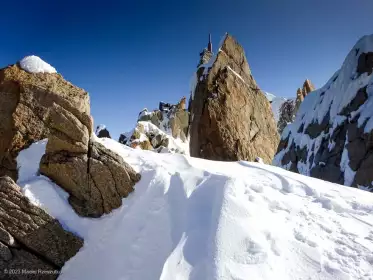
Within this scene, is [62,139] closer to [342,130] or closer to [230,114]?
[342,130]

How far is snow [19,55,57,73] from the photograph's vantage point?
24.1 ft

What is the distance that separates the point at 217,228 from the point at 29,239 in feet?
11.8

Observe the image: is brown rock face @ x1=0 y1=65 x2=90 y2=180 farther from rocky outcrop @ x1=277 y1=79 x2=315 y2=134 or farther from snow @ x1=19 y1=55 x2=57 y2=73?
rocky outcrop @ x1=277 y1=79 x2=315 y2=134

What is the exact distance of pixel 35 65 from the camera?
743cm

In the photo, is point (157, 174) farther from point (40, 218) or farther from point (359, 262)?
point (359, 262)

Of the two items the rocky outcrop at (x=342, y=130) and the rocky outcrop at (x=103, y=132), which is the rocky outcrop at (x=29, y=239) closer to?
the rocky outcrop at (x=342, y=130)

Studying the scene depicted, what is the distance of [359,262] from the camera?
3826 millimetres

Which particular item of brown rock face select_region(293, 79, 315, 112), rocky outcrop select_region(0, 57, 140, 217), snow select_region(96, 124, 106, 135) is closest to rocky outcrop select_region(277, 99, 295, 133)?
brown rock face select_region(293, 79, 315, 112)

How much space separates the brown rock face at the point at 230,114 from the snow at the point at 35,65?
1331 cm

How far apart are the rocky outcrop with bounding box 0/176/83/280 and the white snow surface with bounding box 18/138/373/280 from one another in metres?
0.20

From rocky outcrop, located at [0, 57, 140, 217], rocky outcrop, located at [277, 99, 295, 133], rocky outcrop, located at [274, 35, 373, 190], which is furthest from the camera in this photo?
rocky outcrop, located at [277, 99, 295, 133]

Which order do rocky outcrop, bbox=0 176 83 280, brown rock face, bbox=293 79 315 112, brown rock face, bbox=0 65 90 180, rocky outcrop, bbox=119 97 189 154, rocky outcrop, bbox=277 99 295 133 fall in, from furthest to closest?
rocky outcrop, bbox=277 99 295 133, brown rock face, bbox=293 79 315 112, rocky outcrop, bbox=119 97 189 154, brown rock face, bbox=0 65 90 180, rocky outcrop, bbox=0 176 83 280

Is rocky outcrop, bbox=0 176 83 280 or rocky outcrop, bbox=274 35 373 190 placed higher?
rocky outcrop, bbox=274 35 373 190

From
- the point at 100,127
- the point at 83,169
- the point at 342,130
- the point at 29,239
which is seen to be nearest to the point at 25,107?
the point at 83,169
